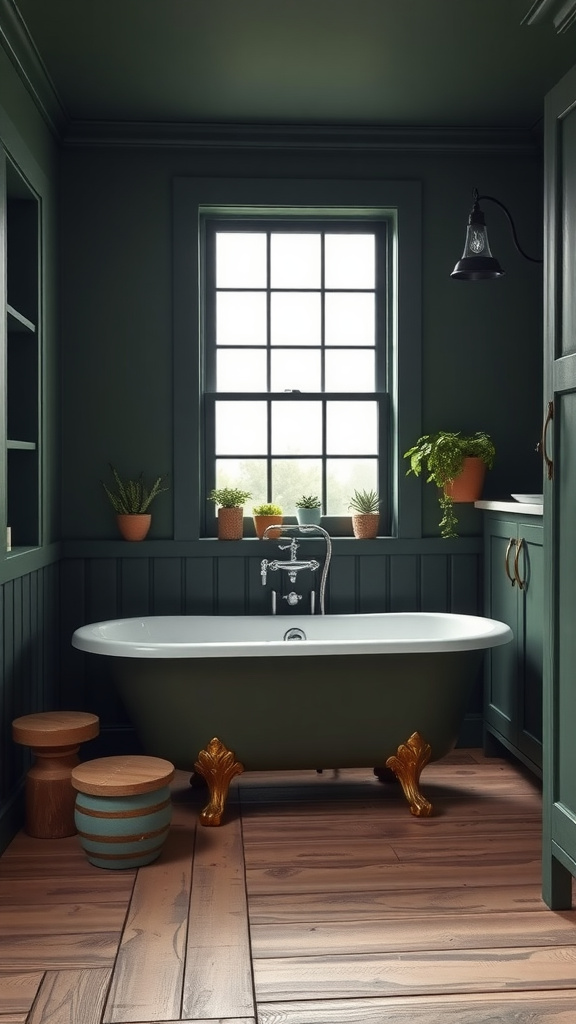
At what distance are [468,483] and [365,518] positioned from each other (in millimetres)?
507

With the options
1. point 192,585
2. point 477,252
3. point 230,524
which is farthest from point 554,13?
point 192,585

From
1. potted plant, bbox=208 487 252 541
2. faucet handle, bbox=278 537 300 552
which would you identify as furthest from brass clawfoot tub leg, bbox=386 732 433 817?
potted plant, bbox=208 487 252 541

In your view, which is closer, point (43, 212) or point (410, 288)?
point (43, 212)

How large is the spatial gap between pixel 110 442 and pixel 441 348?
164 cm

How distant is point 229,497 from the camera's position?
4480mm

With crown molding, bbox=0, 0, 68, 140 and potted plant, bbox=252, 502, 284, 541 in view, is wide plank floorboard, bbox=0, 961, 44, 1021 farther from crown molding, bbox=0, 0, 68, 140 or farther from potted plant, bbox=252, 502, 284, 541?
crown molding, bbox=0, 0, 68, 140

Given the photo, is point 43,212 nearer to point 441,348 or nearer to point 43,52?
point 43,52

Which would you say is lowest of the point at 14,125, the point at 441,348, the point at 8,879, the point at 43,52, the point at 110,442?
the point at 8,879

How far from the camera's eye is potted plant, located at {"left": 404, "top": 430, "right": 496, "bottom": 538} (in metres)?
4.39

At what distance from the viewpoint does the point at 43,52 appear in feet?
12.1

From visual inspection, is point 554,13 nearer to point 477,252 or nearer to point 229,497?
point 477,252

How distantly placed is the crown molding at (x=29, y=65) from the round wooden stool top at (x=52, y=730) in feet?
7.87

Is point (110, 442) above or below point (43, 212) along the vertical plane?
below

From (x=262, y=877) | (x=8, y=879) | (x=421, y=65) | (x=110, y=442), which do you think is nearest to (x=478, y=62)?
(x=421, y=65)
